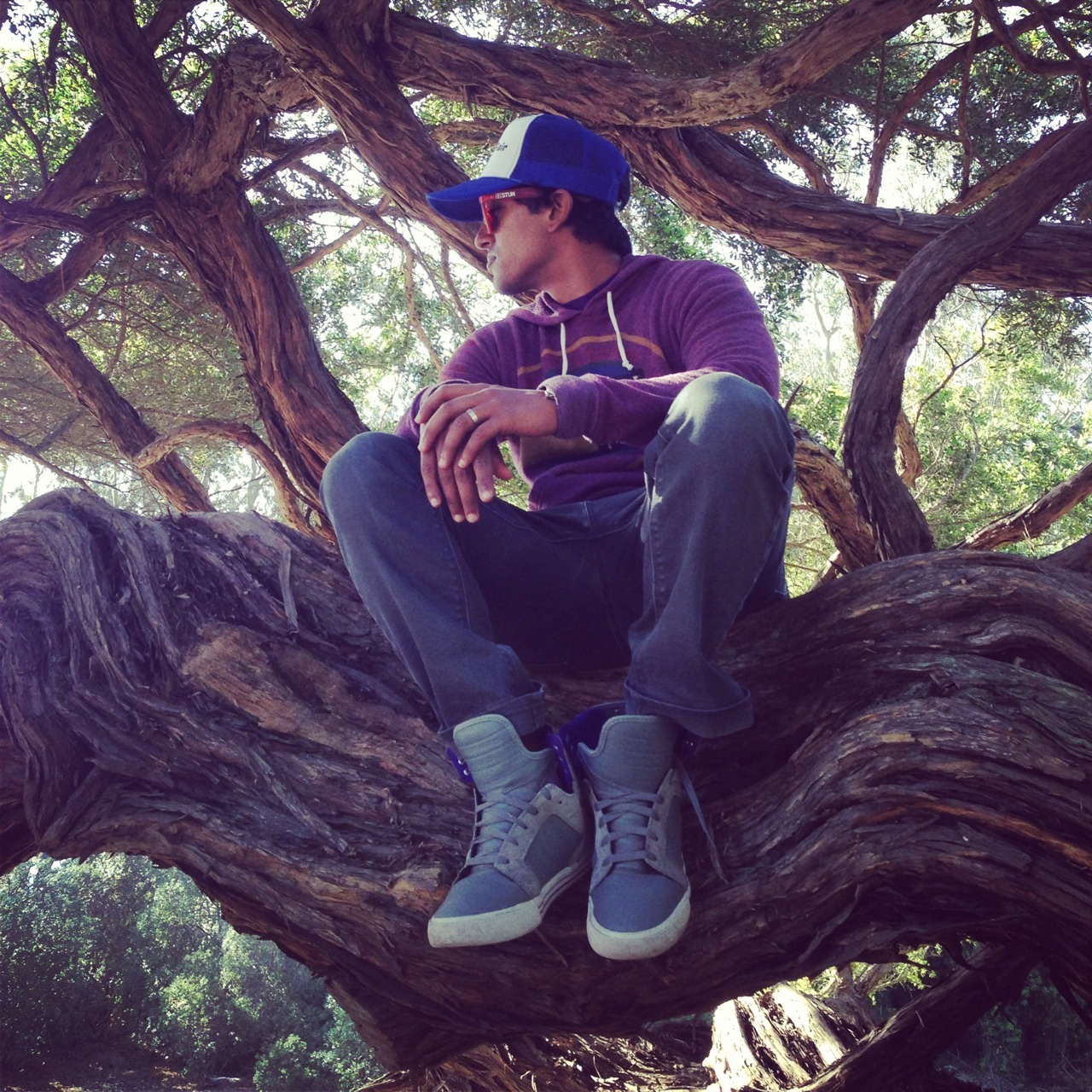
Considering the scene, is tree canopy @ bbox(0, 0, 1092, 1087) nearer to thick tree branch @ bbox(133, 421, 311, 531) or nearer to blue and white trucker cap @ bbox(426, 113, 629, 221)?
thick tree branch @ bbox(133, 421, 311, 531)

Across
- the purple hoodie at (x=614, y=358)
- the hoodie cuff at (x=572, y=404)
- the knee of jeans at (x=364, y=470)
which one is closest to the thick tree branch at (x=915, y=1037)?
the purple hoodie at (x=614, y=358)

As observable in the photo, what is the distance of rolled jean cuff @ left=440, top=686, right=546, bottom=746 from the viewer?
189 centimetres

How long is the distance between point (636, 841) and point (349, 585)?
4.34 ft

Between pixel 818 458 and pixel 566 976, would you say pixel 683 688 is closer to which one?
pixel 566 976

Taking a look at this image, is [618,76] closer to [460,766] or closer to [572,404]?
[572,404]

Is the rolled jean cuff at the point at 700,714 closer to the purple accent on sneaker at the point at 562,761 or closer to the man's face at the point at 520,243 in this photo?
the purple accent on sneaker at the point at 562,761

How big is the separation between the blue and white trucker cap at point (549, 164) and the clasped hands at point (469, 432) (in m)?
0.94

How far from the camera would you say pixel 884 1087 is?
100.0 inches

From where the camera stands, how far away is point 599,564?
7.19 ft

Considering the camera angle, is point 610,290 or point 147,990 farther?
point 147,990

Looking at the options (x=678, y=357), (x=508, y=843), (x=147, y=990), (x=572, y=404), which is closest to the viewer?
(x=508, y=843)

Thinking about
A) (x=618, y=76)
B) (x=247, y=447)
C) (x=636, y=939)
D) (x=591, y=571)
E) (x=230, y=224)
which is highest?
(x=618, y=76)

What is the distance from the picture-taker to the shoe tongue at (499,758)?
1.85 m

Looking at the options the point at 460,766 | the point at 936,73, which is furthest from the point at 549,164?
the point at 936,73
